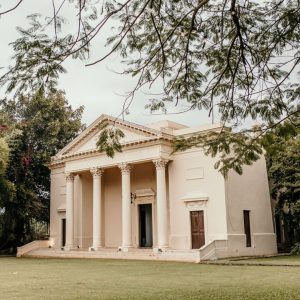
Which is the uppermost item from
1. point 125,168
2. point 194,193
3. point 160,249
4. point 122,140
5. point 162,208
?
point 122,140

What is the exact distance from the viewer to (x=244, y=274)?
1434cm

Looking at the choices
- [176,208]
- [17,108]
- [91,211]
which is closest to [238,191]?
[176,208]

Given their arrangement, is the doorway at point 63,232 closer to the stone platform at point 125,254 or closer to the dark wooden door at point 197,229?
the stone platform at point 125,254

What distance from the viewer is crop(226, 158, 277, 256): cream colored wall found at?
23844 millimetres

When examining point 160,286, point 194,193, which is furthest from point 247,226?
point 160,286

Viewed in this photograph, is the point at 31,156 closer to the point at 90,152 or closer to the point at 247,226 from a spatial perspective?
the point at 90,152

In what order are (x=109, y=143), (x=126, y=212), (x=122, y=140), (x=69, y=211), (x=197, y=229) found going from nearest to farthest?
(x=109, y=143), (x=197, y=229), (x=126, y=212), (x=122, y=140), (x=69, y=211)

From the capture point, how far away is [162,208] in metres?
24.4

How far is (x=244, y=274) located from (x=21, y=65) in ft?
33.9

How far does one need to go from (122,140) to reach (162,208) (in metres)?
4.52

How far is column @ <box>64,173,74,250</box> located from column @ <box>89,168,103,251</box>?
6.93 feet

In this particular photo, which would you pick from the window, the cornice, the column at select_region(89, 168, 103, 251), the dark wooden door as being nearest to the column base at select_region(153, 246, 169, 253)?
the dark wooden door

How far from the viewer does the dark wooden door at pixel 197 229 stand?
24406 mm

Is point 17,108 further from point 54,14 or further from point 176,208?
point 54,14
